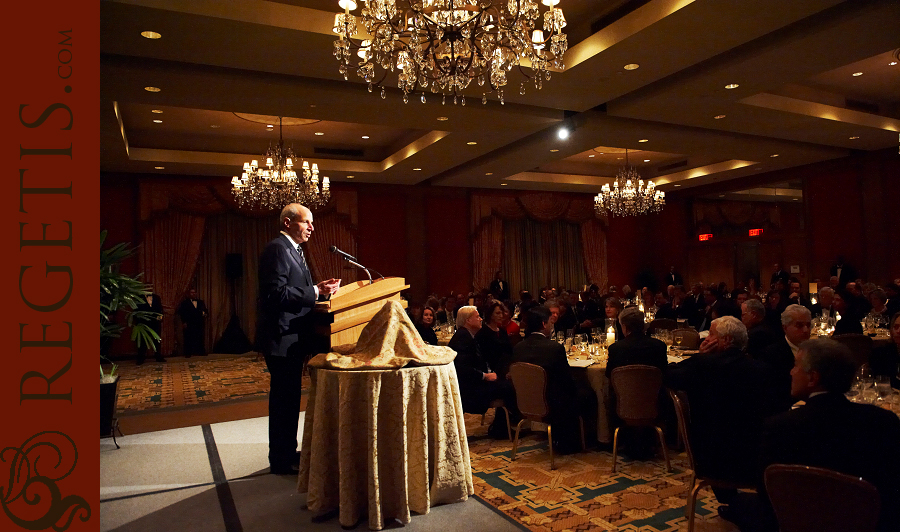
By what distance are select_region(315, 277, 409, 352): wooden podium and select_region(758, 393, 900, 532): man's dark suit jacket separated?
2205 millimetres

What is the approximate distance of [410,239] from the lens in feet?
48.6

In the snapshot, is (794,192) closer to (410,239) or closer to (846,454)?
(410,239)

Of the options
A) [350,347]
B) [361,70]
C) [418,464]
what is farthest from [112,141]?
[418,464]

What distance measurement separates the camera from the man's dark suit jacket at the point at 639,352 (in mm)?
4312

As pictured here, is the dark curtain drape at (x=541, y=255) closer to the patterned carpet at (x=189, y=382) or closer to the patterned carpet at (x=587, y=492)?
the patterned carpet at (x=189, y=382)

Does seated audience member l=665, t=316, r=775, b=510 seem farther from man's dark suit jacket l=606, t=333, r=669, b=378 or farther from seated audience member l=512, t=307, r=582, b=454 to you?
seated audience member l=512, t=307, r=582, b=454

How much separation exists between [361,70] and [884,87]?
9586 millimetres

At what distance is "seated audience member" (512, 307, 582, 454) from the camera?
180 inches

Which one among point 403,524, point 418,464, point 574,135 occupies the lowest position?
point 403,524

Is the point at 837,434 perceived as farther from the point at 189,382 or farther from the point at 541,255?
the point at 541,255

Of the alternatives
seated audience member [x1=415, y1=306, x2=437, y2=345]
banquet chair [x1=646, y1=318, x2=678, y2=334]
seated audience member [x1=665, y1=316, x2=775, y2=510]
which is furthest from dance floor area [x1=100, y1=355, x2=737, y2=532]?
Result: banquet chair [x1=646, y1=318, x2=678, y2=334]

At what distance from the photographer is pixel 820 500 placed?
1884mm

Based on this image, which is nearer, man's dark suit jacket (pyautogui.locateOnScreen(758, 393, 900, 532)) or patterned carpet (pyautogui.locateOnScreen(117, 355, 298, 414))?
man's dark suit jacket (pyautogui.locateOnScreen(758, 393, 900, 532))

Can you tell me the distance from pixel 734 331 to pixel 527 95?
512 cm
